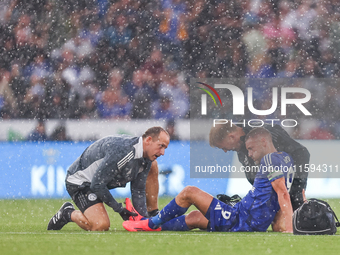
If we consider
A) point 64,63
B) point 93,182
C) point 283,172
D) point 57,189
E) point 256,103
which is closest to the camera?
point 283,172

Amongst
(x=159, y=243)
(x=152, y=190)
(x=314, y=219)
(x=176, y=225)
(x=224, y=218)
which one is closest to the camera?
(x=159, y=243)

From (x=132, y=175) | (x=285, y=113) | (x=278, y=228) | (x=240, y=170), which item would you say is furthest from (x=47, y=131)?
(x=278, y=228)

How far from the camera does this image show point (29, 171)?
27.7ft

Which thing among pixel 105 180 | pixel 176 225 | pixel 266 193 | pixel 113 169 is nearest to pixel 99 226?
pixel 105 180

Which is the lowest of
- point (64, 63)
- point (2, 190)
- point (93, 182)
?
point (2, 190)

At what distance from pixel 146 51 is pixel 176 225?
6956 mm

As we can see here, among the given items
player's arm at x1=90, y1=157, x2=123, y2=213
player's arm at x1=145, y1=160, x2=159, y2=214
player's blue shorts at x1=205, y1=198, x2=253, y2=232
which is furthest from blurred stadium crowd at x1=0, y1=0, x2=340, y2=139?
player's blue shorts at x1=205, y1=198, x2=253, y2=232

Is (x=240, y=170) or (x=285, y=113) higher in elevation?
(x=285, y=113)

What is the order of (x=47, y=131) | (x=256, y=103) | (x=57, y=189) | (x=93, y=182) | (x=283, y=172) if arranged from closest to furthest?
(x=283, y=172), (x=93, y=182), (x=57, y=189), (x=47, y=131), (x=256, y=103)

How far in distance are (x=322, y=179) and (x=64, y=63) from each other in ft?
17.8

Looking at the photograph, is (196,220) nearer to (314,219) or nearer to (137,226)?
(137,226)

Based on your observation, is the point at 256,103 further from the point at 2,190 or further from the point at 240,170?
the point at 2,190

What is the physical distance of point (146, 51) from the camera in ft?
36.1

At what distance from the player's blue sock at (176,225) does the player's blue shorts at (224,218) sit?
298 millimetres
